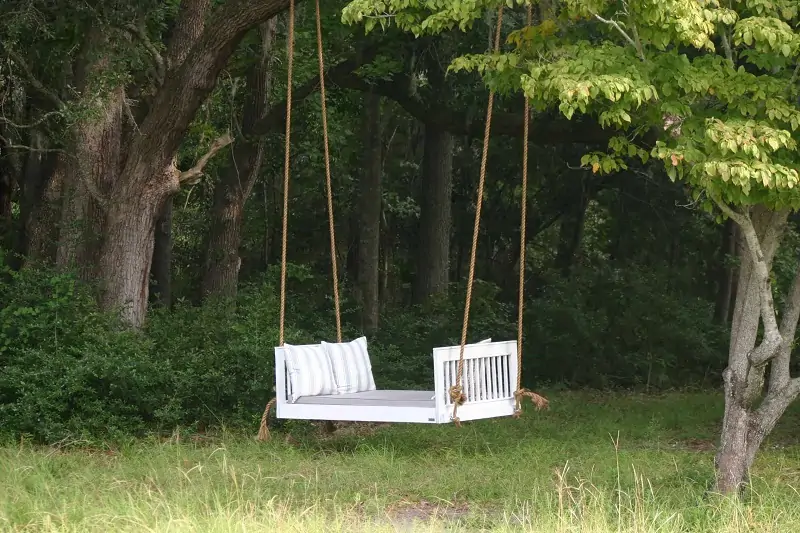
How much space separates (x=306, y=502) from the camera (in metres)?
5.96

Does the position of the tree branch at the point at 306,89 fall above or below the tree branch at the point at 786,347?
above

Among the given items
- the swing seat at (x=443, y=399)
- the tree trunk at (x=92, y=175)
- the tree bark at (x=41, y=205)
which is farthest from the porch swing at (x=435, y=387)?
the tree bark at (x=41, y=205)

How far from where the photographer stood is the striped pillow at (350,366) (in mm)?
8289

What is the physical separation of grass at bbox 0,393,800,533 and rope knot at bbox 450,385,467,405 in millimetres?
518

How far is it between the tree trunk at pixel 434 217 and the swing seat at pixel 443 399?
848 cm

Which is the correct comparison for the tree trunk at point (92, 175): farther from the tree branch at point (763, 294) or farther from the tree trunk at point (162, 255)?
the tree branch at point (763, 294)

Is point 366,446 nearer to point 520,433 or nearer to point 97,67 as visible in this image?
point 520,433

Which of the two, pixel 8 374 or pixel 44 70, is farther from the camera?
pixel 44 70

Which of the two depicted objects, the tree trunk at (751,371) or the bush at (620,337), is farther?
the bush at (620,337)

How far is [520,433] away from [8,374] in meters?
4.51

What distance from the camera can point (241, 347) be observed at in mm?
10234

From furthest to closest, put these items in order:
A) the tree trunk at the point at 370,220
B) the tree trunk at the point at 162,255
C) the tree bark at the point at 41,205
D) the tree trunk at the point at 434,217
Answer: the tree trunk at the point at 434,217
the tree trunk at the point at 162,255
the tree trunk at the point at 370,220
the tree bark at the point at 41,205

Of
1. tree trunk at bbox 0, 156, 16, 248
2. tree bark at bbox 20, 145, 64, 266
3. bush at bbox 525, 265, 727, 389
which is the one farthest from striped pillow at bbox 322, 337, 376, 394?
tree trunk at bbox 0, 156, 16, 248

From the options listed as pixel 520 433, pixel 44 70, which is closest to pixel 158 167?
pixel 44 70
